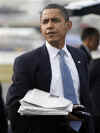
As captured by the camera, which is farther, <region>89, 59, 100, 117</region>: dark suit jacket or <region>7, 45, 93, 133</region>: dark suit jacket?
<region>89, 59, 100, 117</region>: dark suit jacket

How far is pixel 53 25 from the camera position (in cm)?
323

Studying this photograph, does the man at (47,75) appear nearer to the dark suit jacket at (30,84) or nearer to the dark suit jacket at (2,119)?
the dark suit jacket at (30,84)

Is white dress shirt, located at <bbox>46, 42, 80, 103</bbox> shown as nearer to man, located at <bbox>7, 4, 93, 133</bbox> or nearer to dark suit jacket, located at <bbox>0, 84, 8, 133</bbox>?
man, located at <bbox>7, 4, 93, 133</bbox>

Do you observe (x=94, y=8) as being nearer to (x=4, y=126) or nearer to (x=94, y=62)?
(x=94, y=62)

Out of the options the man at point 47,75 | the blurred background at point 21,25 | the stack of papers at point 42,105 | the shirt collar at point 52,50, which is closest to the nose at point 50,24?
the man at point 47,75

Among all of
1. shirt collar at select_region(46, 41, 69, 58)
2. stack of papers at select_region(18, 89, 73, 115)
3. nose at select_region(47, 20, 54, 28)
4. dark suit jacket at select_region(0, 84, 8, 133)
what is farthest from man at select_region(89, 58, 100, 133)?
stack of papers at select_region(18, 89, 73, 115)

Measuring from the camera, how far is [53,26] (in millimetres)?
3229

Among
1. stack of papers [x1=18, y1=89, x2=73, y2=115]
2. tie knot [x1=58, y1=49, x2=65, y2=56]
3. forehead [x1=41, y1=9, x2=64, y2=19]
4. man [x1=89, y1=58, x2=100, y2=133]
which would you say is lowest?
man [x1=89, y1=58, x2=100, y2=133]

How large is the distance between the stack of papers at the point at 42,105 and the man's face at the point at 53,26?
0.34 metres

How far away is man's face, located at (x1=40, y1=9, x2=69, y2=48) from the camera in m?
3.22

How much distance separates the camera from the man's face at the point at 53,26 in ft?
10.6

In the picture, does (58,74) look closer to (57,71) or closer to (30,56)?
(57,71)

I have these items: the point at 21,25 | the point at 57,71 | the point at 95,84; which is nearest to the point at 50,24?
the point at 57,71

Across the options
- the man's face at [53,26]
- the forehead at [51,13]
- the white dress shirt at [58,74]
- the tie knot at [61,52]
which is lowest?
the white dress shirt at [58,74]
